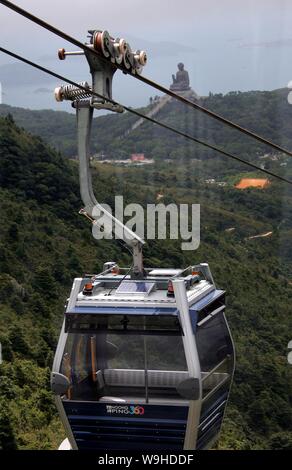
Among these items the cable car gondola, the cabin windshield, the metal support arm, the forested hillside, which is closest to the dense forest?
the forested hillside

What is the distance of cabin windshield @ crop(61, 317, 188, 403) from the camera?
7.62 meters

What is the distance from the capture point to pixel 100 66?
7.72 meters

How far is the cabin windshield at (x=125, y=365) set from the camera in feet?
25.0

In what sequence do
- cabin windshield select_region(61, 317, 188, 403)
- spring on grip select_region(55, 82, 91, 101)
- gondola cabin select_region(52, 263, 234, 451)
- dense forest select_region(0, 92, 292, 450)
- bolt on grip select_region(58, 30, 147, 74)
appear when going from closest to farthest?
1. bolt on grip select_region(58, 30, 147, 74)
2. gondola cabin select_region(52, 263, 234, 451)
3. cabin windshield select_region(61, 317, 188, 403)
4. spring on grip select_region(55, 82, 91, 101)
5. dense forest select_region(0, 92, 292, 450)

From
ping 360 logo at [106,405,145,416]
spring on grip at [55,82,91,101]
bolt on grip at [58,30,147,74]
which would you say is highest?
bolt on grip at [58,30,147,74]

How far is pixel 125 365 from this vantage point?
8.46 meters

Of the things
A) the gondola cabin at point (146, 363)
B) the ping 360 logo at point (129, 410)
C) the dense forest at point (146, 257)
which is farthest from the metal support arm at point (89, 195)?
the dense forest at point (146, 257)

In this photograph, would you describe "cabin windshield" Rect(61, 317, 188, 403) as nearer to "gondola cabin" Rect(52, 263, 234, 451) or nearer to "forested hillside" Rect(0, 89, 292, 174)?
"gondola cabin" Rect(52, 263, 234, 451)

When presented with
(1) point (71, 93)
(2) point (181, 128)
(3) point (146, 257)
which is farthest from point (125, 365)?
(2) point (181, 128)

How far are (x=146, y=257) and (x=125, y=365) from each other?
23199mm

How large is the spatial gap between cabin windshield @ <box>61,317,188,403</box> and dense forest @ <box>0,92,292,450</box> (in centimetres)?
422

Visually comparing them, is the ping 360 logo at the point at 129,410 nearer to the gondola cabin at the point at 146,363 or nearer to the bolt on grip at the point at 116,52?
the gondola cabin at the point at 146,363

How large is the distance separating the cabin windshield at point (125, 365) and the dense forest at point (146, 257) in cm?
422
